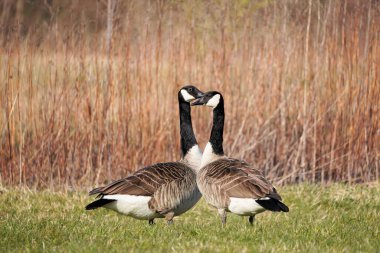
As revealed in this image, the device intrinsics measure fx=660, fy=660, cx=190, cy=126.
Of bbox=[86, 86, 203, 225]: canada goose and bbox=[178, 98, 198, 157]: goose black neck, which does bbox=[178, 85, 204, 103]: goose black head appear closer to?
bbox=[178, 98, 198, 157]: goose black neck

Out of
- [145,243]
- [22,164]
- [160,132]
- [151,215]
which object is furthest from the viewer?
[160,132]

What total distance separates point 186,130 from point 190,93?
48 cm

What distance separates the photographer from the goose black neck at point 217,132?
7.80 metres

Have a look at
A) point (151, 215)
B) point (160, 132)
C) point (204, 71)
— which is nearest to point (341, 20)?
point (204, 71)

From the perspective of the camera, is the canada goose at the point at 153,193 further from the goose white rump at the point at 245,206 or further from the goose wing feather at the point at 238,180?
the goose white rump at the point at 245,206

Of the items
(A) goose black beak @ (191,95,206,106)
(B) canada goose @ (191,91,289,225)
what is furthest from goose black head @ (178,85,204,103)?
(B) canada goose @ (191,91,289,225)

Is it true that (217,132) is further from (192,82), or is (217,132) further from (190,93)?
(192,82)

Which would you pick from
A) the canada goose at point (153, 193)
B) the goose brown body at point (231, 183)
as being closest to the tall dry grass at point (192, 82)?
the canada goose at point (153, 193)

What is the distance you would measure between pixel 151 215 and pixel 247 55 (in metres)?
4.29

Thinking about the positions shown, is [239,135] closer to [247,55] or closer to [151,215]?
[247,55]

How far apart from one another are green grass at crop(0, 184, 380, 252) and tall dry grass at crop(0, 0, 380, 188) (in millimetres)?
1369

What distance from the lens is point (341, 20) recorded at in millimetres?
10461

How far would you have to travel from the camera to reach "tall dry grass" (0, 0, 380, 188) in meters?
9.62

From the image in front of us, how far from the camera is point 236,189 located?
6.69 m
